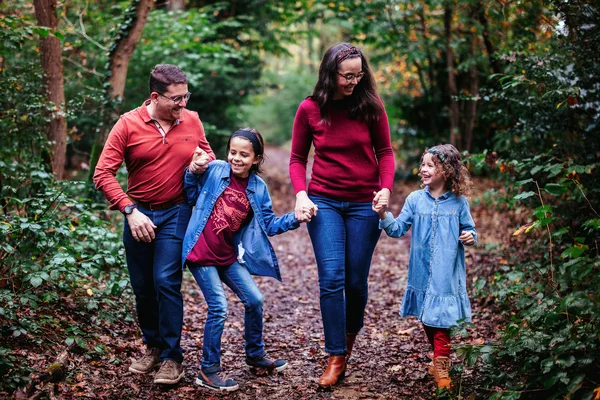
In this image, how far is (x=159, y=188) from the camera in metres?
4.13

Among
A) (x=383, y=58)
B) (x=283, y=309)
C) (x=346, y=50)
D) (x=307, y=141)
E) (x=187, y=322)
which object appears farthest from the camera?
(x=383, y=58)

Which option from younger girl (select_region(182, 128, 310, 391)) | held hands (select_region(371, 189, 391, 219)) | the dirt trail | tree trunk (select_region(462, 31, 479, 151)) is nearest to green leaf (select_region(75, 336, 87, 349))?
the dirt trail

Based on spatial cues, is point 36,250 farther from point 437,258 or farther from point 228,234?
point 437,258

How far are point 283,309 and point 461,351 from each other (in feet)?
11.0

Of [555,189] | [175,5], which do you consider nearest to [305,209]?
[555,189]

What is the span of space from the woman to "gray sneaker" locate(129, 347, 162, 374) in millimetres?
1271

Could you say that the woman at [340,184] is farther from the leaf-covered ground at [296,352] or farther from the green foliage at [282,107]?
the green foliage at [282,107]

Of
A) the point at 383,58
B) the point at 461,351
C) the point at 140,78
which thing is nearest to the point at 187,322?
the point at 461,351

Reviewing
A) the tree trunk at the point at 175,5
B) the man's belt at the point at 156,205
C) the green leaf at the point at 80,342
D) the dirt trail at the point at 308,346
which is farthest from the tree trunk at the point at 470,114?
the green leaf at the point at 80,342

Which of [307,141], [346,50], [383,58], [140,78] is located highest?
[383,58]

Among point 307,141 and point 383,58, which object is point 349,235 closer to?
point 307,141

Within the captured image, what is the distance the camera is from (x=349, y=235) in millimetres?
4203

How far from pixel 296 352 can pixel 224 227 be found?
1.57 m

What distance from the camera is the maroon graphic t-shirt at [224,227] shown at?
4.18 meters
